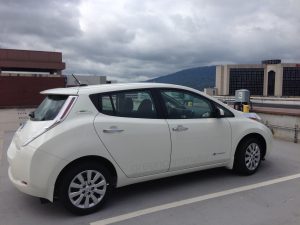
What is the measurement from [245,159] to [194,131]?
3.97 ft

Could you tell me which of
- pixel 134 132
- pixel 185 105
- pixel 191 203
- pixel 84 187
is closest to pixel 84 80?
pixel 185 105

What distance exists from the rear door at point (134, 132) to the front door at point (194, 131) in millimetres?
176

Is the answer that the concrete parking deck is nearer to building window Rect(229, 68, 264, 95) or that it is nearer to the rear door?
the rear door

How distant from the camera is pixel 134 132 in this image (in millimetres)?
4270

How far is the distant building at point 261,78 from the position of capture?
91250 millimetres

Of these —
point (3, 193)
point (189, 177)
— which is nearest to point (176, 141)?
point (189, 177)

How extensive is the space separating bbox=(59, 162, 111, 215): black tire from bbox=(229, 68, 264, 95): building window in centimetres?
9802

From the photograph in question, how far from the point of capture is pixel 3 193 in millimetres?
4848

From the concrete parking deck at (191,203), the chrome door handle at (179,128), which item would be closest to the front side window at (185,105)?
the chrome door handle at (179,128)

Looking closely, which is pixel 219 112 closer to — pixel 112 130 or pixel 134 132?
pixel 134 132

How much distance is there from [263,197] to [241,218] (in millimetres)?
823

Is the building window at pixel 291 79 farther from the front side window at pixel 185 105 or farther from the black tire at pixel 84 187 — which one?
the black tire at pixel 84 187

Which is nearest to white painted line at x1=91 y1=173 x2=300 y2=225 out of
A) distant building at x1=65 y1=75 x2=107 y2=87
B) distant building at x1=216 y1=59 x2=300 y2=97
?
distant building at x1=65 y1=75 x2=107 y2=87

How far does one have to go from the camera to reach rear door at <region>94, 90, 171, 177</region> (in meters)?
4.13
